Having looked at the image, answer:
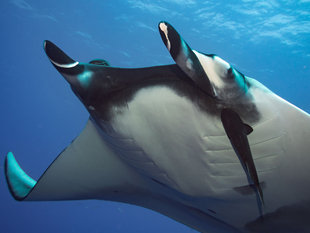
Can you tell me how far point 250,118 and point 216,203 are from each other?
761mm

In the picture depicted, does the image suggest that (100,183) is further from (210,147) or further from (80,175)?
(210,147)

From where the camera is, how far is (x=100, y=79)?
3.40 ft

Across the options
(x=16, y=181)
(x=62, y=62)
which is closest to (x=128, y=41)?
(x=16, y=181)

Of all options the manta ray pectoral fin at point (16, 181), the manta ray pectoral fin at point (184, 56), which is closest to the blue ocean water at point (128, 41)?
the manta ray pectoral fin at point (16, 181)

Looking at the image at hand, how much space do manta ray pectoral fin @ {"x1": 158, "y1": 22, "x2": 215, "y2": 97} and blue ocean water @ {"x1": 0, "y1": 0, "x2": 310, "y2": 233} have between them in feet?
43.5

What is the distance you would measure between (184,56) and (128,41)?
18.4 m

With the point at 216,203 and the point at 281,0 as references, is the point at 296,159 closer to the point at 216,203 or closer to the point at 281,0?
the point at 216,203

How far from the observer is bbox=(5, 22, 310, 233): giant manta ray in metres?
0.93

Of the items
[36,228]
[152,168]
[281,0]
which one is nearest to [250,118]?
[152,168]

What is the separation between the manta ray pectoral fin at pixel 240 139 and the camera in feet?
2.89

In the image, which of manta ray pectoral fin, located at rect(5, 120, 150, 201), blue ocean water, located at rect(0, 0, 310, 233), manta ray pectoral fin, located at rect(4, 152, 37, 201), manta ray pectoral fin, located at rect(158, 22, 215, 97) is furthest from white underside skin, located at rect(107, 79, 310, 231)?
blue ocean water, located at rect(0, 0, 310, 233)

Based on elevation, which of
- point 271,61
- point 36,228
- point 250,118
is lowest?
point 36,228

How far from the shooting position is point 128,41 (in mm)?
18125

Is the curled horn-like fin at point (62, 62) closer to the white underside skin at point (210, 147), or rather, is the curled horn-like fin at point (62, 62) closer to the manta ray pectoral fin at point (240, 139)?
the white underside skin at point (210, 147)
